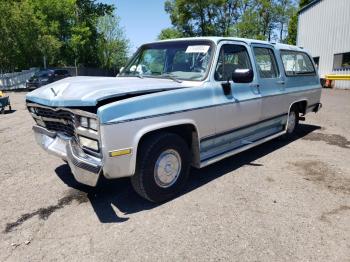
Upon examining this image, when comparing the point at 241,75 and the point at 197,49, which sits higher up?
the point at 197,49

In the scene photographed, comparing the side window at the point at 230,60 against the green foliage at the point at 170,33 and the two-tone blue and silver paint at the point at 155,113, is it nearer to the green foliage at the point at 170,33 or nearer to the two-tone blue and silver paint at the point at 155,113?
the two-tone blue and silver paint at the point at 155,113

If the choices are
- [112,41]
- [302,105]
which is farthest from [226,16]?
[302,105]

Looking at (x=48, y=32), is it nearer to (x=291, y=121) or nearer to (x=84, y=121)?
(x=291, y=121)

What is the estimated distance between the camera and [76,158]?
3.48 metres

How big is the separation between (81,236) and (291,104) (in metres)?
4.81

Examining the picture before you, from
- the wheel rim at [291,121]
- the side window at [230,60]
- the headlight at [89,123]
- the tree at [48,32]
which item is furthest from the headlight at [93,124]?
the tree at [48,32]

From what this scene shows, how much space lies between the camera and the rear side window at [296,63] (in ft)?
20.6

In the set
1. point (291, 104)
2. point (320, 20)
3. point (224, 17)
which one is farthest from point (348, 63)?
point (224, 17)

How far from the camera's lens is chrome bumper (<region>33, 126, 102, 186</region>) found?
336 centimetres

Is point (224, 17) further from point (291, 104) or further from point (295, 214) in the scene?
point (295, 214)

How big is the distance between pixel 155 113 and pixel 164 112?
0.45 feet

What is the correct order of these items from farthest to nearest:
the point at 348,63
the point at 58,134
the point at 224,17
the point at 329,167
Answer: the point at 224,17, the point at 348,63, the point at 329,167, the point at 58,134

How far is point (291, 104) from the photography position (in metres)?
6.40

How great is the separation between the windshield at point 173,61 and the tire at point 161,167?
41.4 inches
